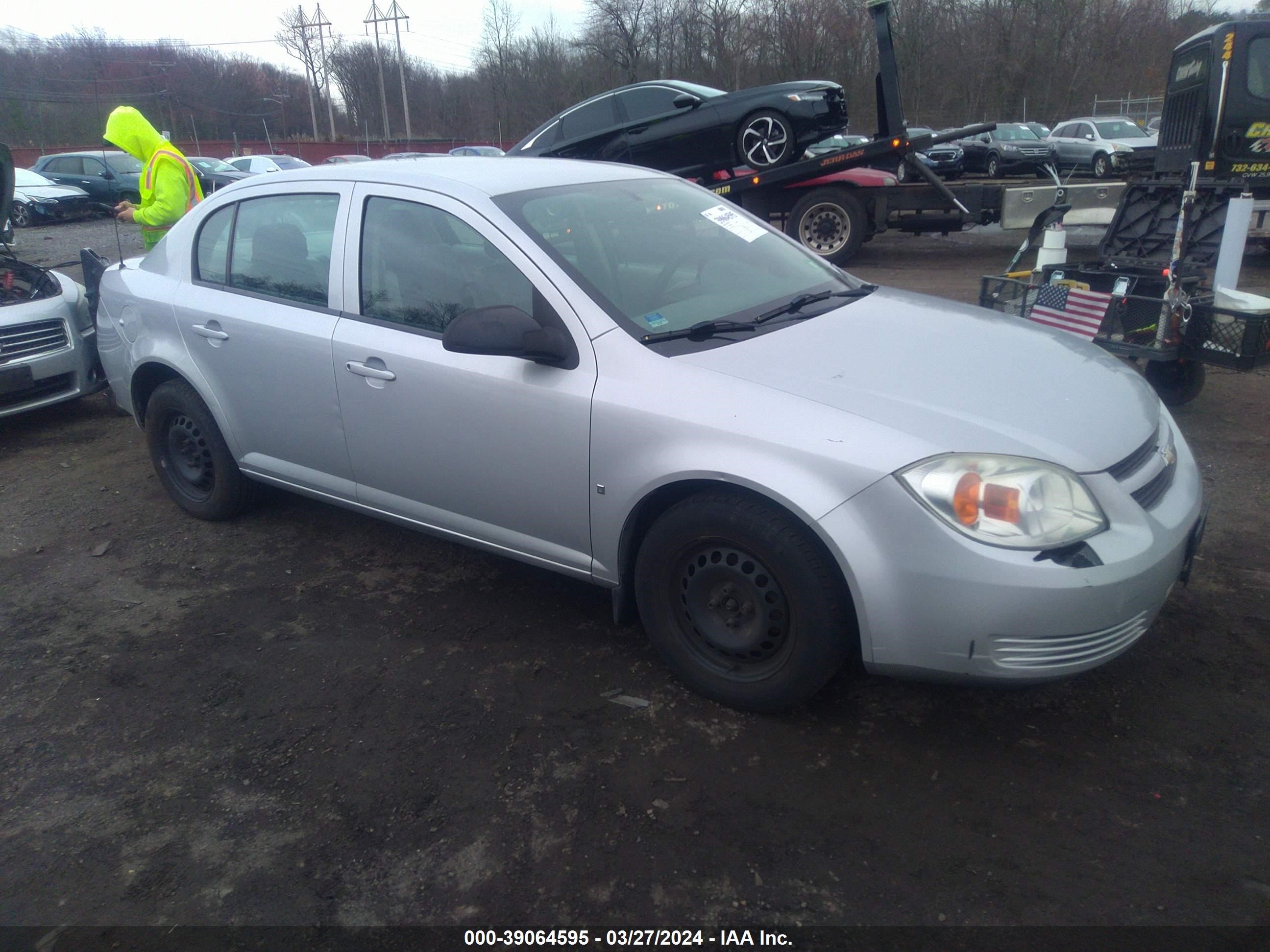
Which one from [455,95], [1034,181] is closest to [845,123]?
[1034,181]

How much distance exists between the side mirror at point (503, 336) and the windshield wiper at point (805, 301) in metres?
0.74

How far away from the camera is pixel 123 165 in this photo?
2464cm

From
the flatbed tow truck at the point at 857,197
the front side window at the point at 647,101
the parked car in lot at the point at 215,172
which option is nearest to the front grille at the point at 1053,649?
the flatbed tow truck at the point at 857,197

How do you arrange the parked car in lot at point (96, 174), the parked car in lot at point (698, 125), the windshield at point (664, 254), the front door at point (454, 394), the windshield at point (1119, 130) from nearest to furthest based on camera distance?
1. the front door at point (454, 394)
2. the windshield at point (664, 254)
3. the parked car in lot at point (698, 125)
4. the windshield at point (1119, 130)
5. the parked car in lot at point (96, 174)

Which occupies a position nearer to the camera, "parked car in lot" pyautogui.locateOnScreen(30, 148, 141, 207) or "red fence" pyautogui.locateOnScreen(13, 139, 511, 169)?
"parked car in lot" pyautogui.locateOnScreen(30, 148, 141, 207)

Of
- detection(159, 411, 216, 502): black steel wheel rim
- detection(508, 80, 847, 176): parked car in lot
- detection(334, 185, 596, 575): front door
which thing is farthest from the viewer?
detection(508, 80, 847, 176): parked car in lot

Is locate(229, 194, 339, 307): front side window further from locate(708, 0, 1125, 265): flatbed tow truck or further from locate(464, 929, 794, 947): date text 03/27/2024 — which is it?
locate(708, 0, 1125, 265): flatbed tow truck

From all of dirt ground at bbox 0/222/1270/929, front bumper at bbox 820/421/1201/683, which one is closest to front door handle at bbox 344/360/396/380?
dirt ground at bbox 0/222/1270/929

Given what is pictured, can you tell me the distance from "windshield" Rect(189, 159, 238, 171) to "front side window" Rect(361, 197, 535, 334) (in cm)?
2452

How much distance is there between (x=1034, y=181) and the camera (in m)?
14.3

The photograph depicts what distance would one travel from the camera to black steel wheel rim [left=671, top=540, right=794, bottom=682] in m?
2.76

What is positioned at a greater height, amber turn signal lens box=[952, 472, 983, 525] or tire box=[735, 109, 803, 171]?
tire box=[735, 109, 803, 171]

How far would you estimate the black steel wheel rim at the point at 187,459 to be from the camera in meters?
4.54

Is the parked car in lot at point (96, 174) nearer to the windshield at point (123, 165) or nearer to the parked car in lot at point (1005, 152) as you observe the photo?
the windshield at point (123, 165)
